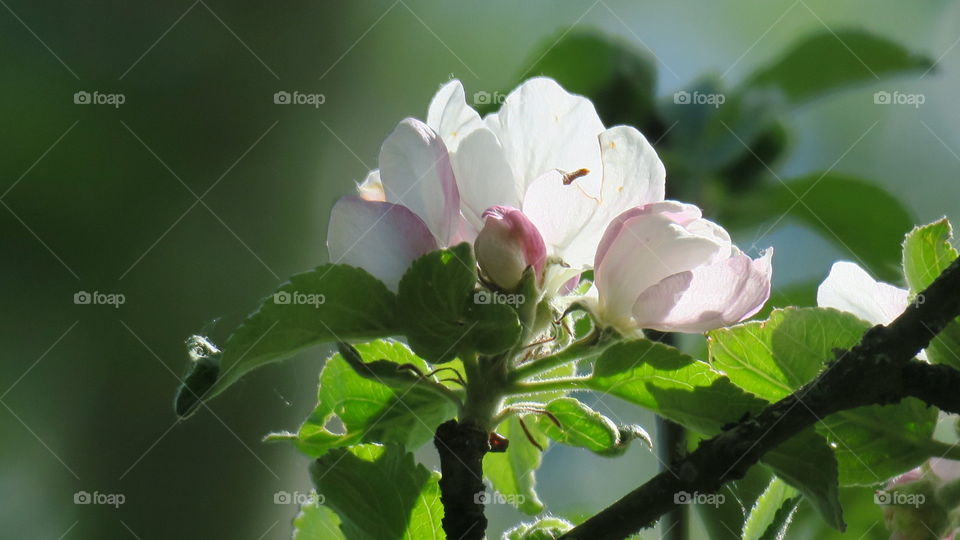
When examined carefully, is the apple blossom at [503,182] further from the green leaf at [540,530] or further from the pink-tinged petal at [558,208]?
the green leaf at [540,530]

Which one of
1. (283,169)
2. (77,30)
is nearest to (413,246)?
(283,169)

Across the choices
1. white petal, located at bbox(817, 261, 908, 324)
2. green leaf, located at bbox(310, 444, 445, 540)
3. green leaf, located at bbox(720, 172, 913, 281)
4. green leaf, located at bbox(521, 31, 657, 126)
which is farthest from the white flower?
green leaf, located at bbox(521, 31, 657, 126)

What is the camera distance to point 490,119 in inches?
16.4

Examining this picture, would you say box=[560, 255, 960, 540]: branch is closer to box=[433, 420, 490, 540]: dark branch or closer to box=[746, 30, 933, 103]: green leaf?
box=[433, 420, 490, 540]: dark branch

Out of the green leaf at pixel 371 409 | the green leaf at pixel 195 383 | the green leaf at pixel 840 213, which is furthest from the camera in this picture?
the green leaf at pixel 840 213

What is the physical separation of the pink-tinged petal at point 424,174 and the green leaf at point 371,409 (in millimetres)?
69

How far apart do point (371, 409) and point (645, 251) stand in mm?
152

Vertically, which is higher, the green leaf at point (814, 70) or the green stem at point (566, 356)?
the green leaf at point (814, 70)

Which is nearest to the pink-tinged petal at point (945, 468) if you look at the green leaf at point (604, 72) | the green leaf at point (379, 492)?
the green leaf at point (379, 492)

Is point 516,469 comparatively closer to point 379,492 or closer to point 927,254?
point 379,492

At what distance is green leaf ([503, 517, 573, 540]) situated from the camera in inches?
15.2

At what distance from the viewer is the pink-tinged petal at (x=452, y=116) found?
0.40 meters

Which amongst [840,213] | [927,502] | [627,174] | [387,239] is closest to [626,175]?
[627,174]

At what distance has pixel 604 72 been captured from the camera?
3.02 ft
